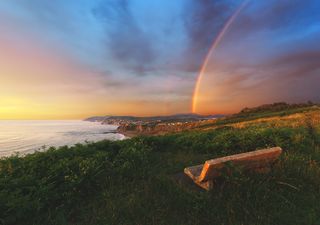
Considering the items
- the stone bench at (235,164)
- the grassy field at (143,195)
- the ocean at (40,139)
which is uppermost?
the stone bench at (235,164)

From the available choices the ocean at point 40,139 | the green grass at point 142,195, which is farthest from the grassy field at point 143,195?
the ocean at point 40,139

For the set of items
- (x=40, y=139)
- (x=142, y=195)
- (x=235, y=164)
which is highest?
(x=235, y=164)

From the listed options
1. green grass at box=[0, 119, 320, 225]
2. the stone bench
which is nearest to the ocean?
green grass at box=[0, 119, 320, 225]

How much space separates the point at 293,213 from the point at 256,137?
6262 millimetres

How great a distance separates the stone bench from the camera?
4950 mm

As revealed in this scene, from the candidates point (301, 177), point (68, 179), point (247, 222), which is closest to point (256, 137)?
point (301, 177)

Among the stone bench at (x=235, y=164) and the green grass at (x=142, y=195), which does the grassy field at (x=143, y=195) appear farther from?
the stone bench at (x=235, y=164)

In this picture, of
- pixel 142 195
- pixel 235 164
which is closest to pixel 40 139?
pixel 142 195

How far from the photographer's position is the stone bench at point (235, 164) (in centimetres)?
495

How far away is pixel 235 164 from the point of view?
5.27 meters

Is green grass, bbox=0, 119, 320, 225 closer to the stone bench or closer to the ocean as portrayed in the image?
the stone bench

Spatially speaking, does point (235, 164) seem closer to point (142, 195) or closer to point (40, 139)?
point (142, 195)

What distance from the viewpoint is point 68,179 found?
539cm

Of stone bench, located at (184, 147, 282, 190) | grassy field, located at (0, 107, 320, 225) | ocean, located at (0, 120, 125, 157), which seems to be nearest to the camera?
grassy field, located at (0, 107, 320, 225)
